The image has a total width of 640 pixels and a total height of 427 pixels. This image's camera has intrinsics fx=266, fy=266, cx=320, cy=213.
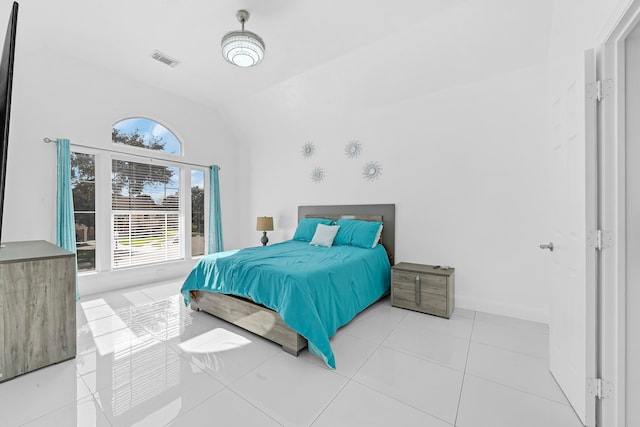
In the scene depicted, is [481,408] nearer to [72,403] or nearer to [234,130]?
[72,403]

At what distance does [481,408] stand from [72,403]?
2.38 metres

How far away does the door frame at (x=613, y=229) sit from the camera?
1224mm

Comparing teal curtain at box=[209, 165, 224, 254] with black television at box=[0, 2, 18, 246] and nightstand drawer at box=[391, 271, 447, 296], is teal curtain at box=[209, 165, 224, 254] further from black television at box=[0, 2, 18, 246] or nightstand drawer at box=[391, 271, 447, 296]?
black television at box=[0, 2, 18, 246]

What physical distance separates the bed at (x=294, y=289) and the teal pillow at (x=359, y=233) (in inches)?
2.6

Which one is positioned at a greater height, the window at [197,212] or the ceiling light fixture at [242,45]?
the ceiling light fixture at [242,45]

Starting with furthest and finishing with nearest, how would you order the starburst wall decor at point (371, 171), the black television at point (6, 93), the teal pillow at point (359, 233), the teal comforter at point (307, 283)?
1. the starburst wall decor at point (371, 171)
2. the teal pillow at point (359, 233)
3. the teal comforter at point (307, 283)
4. the black television at point (6, 93)

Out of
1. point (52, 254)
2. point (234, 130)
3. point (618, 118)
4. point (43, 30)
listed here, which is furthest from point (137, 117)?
point (618, 118)

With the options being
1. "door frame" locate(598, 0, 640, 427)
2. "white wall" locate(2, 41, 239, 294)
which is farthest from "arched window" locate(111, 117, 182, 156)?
"door frame" locate(598, 0, 640, 427)

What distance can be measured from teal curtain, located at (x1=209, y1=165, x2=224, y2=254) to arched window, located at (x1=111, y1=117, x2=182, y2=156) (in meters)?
0.68

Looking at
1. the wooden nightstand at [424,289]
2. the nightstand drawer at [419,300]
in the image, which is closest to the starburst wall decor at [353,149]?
the wooden nightstand at [424,289]

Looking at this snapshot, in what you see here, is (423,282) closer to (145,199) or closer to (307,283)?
(307,283)

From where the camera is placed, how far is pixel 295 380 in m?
1.79

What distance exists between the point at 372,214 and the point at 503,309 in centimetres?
185

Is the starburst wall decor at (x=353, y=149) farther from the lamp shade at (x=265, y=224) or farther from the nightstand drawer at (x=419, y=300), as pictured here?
the nightstand drawer at (x=419, y=300)
